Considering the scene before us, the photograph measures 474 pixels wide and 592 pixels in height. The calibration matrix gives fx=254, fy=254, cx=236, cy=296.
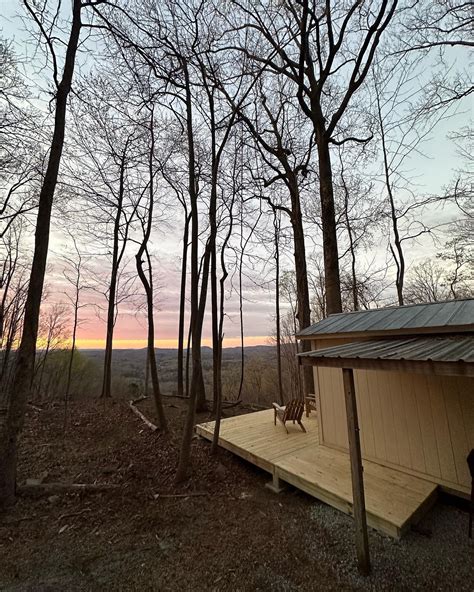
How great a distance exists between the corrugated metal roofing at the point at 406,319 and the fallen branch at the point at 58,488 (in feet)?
13.6

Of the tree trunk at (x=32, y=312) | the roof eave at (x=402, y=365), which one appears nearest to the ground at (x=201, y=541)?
the tree trunk at (x=32, y=312)

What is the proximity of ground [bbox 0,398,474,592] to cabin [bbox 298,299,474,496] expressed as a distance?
618 mm

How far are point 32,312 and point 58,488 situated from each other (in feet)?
8.68

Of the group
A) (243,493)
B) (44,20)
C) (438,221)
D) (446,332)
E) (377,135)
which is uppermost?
(377,135)

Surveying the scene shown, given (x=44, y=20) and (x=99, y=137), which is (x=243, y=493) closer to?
(x=44, y=20)

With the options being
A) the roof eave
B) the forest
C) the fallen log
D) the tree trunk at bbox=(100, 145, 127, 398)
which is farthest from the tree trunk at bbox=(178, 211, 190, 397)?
the roof eave

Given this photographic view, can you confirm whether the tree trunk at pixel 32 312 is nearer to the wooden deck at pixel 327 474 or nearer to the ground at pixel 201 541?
the ground at pixel 201 541

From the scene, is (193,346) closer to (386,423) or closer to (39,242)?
(39,242)

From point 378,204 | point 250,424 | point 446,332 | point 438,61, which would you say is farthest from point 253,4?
point 250,424

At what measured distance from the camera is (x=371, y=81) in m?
8.45

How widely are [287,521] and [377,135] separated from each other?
12.9m

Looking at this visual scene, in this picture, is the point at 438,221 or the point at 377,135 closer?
the point at 438,221

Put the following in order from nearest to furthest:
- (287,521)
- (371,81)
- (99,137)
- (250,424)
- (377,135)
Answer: (287,521) < (250,424) < (99,137) < (371,81) < (377,135)

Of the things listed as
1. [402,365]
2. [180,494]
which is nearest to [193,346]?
[180,494]
